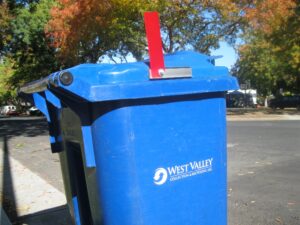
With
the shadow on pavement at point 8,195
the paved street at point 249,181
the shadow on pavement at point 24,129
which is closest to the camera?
the paved street at point 249,181

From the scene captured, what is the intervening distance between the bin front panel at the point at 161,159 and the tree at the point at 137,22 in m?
17.6

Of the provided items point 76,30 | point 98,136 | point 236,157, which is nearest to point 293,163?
point 236,157

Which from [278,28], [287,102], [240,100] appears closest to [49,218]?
[278,28]

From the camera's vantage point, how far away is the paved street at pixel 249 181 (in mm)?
5272

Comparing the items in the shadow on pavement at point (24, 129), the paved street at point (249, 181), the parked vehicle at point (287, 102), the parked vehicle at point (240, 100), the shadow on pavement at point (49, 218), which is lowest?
the parked vehicle at point (240, 100)

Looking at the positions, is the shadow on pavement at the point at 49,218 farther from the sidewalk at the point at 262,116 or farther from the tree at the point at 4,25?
the sidewalk at the point at 262,116

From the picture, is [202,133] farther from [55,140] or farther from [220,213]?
Answer: [55,140]

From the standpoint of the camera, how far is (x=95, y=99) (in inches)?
105

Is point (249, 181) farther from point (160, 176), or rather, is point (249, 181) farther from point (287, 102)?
point (287, 102)

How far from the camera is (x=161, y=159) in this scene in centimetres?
290

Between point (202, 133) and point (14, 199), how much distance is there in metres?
4.55

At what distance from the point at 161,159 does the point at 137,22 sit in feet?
68.0

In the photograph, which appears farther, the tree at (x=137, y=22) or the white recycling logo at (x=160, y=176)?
the tree at (x=137, y=22)

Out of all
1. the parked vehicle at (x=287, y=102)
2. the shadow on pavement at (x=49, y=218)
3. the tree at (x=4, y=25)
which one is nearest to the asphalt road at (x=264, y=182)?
the shadow on pavement at (x=49, y=218)
